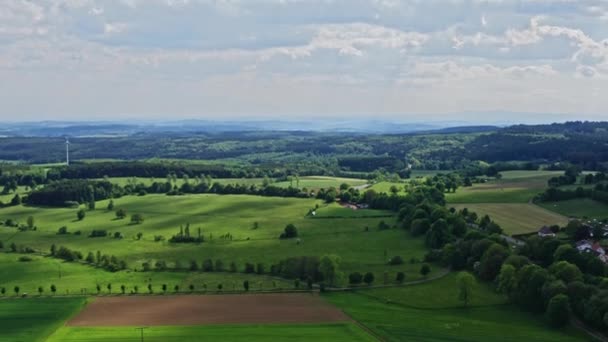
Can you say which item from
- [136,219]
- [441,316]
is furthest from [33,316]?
[136,219]

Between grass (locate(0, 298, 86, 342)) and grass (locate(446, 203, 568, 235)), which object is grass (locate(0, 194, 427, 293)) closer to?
grass (locate(0, 298, 86, 342))

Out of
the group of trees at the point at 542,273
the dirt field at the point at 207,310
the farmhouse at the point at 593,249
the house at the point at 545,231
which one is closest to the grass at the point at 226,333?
the dirt field at the point at 207,310

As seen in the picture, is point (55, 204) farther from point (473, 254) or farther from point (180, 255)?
point (473, 254)

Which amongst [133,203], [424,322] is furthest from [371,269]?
[133,203]

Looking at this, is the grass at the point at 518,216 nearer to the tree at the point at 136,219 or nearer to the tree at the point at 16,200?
the tree at the point at 136,219

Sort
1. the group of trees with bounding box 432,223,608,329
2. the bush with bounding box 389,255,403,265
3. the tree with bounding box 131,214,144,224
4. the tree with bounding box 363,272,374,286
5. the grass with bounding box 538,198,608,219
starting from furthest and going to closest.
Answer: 1. the tree with bounding box 131,214,144,224
2. the grass with bounding box 538,198,608,219
3. the bush with bounding box 389,255,403,265
4. the tree with bounding box 363,272,374,286
5. the group of trees with bounding box 432,223,608,329

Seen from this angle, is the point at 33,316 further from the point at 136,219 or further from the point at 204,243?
the point at 136,219

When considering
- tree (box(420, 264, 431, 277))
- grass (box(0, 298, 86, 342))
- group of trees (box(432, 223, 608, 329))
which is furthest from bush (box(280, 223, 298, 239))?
grass (box(0, 298, 86, 342))
